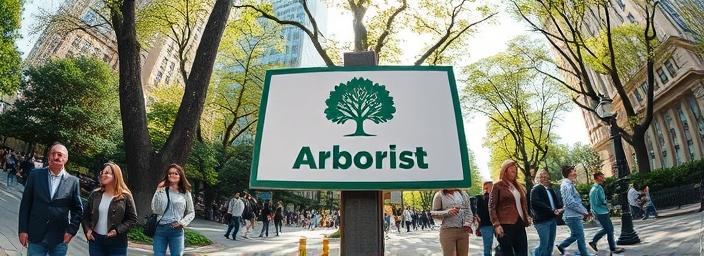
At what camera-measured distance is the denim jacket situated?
147 inches

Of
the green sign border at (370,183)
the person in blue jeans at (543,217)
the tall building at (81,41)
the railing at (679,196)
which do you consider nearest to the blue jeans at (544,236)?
the person in blue jeans at (543,217)

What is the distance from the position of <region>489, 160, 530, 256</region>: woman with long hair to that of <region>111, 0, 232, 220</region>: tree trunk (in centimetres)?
436

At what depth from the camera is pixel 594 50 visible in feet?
18.4

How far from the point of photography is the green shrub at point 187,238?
464 cm

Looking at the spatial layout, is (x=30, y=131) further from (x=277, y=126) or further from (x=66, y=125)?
(x=277, y=126)

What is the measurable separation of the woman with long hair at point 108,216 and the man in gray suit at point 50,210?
0.11 m

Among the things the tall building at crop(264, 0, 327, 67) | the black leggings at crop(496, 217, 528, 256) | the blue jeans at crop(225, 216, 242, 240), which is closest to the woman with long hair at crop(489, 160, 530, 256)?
the black leggings at crop(496, 217, 528, 256)

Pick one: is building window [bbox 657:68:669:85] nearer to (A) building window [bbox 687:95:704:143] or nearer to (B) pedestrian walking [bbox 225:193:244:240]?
(A) building window [bbox 687:95:704:143]

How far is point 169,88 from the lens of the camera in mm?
10852

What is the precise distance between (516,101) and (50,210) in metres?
15.2

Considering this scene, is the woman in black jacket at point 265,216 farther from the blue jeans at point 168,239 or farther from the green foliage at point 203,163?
the blue jeans at point 168,239

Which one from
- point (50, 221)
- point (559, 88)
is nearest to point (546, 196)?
point (50, 221)

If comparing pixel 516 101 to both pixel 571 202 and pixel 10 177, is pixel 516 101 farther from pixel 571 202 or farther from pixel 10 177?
pixel 10 177

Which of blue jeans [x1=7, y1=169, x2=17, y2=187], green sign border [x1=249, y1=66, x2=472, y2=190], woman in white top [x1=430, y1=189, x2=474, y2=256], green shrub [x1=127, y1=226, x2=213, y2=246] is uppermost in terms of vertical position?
blue jeans [x1=7, y1=169, x2=17, y2=187]
